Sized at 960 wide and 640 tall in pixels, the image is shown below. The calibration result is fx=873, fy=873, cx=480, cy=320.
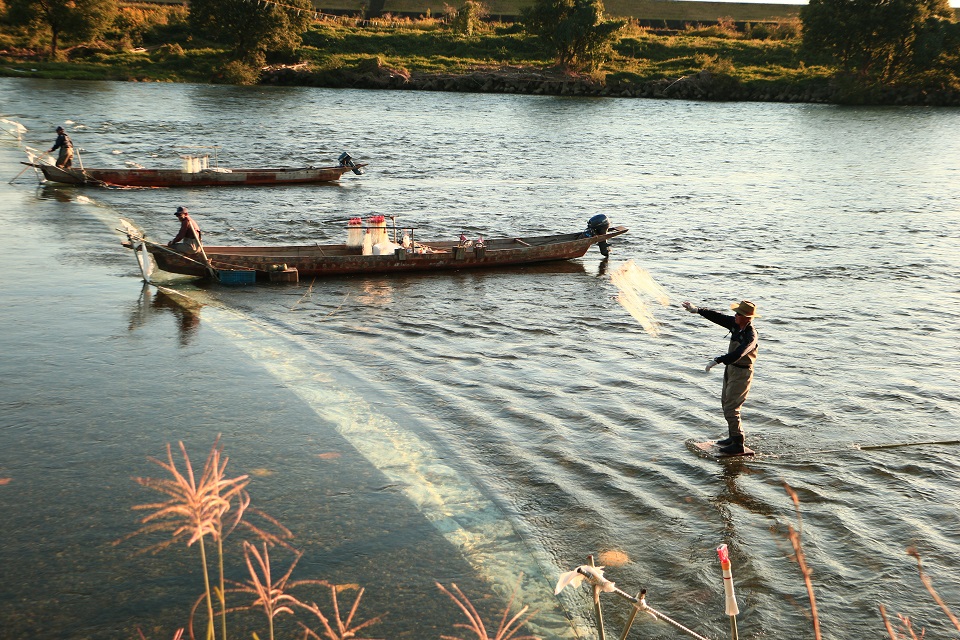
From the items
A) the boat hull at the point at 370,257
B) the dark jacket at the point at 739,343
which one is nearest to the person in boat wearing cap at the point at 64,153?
the boat hull at the point at 370,257

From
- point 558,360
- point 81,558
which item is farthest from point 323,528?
point 558,360

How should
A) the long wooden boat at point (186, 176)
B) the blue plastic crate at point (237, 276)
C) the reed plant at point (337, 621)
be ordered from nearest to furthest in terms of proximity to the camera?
the reed plant at point (337, 621) → the blue plastic crate at point (237, 276) → the long wooden boat at point (186, 176)

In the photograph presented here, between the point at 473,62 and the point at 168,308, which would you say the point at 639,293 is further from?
the point at 473,62

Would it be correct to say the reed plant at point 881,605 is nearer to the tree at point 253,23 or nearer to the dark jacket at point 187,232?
Result: the dark jacket at point 187,232

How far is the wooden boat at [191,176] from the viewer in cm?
3256

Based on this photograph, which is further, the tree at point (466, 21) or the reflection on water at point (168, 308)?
the tree at point (466, 21)

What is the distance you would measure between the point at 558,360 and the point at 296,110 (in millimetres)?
53444

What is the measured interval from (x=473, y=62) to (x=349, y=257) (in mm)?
76310

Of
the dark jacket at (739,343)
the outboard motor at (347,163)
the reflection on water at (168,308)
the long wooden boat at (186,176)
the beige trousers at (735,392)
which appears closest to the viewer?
the dark jacket at (739,343)

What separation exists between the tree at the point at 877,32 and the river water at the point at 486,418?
64.7 m

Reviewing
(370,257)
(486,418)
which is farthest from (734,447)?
(370,257)

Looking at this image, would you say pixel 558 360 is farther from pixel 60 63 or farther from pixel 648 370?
pixel 60 63

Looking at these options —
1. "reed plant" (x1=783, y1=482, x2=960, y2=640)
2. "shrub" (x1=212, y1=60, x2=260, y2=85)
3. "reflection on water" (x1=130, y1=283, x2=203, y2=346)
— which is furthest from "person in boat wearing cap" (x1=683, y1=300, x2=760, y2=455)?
"shrub" (x1=212, y1=60, x2=260, y2=85)

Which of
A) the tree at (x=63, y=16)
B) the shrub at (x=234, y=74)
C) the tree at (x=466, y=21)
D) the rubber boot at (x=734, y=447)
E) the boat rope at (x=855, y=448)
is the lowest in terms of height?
the boat rope at (x=855, y=448)
